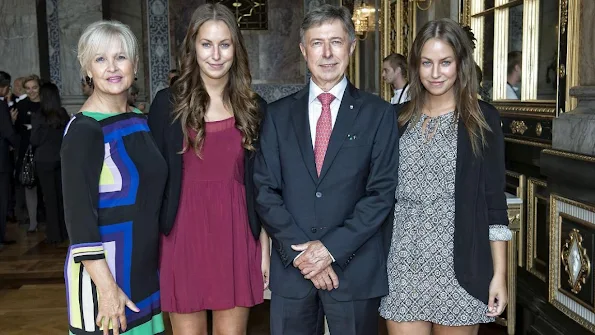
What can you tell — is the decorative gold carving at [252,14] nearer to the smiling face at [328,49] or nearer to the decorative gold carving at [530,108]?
the decorative gold carving at [530,108]

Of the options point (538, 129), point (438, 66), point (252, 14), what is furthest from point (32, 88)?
point (252, 14)

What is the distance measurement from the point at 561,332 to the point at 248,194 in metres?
2.05

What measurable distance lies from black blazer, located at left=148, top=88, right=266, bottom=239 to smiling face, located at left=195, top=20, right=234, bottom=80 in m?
0.22

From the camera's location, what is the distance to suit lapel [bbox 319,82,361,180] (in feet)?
7.67

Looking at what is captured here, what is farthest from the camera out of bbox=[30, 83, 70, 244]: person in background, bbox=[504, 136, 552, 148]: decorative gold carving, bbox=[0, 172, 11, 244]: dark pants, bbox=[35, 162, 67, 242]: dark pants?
bbox=[0, 172, 11, 244]: dark pants

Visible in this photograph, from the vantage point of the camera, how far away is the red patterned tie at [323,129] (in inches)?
94.4

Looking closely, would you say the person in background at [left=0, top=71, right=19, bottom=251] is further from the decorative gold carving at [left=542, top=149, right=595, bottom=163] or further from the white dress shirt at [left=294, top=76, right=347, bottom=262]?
the decorative gold carving at [left=542, top=149, right=595, bottom=163]

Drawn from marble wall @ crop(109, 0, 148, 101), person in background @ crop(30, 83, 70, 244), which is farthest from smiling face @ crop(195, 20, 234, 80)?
marble wall @ crop(109, 0, 148, 101)

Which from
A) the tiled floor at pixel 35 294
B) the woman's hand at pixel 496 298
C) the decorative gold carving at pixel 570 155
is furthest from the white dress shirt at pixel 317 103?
the tiled floor at pixel 35 294

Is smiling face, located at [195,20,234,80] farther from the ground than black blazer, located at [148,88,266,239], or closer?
farther from the ground

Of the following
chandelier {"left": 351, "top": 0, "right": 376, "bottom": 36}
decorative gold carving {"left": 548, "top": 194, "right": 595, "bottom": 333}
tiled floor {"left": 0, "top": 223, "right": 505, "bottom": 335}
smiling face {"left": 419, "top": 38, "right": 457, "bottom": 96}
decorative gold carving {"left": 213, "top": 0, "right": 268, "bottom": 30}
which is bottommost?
tiled floor {"left": 0, "top": 223, "right": 505, "bottom": 335}

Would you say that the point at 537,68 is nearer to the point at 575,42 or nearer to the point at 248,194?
the point at 575,42

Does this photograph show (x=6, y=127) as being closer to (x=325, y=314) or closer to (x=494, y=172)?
(x=325, y=314)

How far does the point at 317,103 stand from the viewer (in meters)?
2.46
